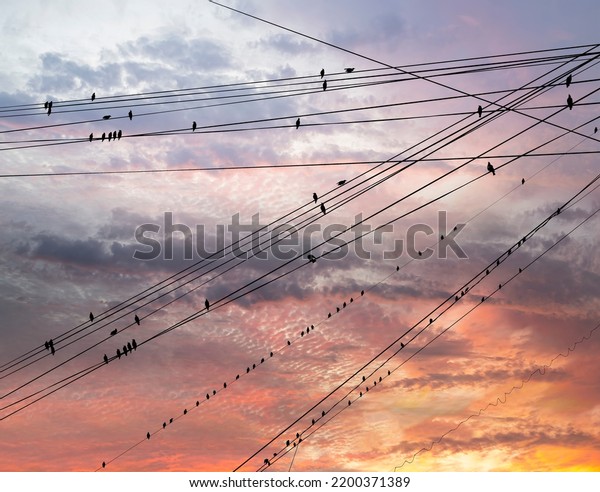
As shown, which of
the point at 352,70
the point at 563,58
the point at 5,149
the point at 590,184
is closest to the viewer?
the point at 563,58

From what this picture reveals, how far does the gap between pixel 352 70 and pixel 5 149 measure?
11.7 metres

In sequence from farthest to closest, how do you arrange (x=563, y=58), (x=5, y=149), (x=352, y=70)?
(x=5, y=149) → (x=352, y=70) → (x=563, y=58)

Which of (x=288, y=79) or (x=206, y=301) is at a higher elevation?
(x=288, y=79)

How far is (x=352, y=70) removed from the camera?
20.1 m

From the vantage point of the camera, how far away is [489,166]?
22.4 meters

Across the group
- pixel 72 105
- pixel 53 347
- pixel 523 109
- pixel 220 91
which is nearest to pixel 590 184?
pixel 523 109

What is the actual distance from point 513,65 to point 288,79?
5.95 meters

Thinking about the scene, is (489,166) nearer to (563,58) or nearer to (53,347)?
(563,58)

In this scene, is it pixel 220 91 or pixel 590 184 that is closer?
pixel 220 91

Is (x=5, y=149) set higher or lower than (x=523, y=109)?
higher

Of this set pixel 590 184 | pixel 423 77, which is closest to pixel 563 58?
pixel 423 77

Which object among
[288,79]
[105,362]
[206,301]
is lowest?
[105,362]

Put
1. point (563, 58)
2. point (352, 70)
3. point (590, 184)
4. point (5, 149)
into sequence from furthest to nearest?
point (5, 149), point (590, 184), point (352, 70), point (563, 58)

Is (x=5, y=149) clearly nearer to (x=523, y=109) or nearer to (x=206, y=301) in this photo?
(x=206, y=301)
